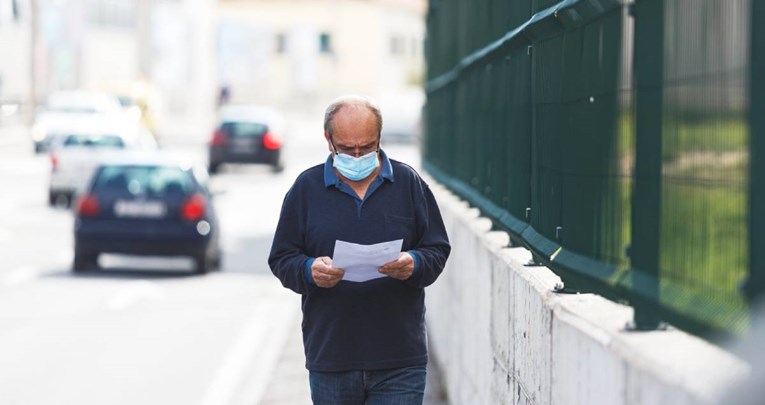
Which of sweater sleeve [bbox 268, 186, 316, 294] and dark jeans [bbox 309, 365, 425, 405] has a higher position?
sweater sleeve [bbox 268, 186, 316, 294]

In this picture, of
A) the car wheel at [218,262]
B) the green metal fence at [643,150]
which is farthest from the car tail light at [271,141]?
the green metal fence at [643,150]

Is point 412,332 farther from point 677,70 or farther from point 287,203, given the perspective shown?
point 677,70

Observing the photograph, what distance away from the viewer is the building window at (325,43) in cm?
11800

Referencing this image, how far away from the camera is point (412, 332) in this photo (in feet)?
18.1

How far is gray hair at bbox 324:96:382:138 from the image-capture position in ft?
17.5

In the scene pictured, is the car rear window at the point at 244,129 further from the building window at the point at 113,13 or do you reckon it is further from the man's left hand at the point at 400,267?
the building window at the point at 113,13

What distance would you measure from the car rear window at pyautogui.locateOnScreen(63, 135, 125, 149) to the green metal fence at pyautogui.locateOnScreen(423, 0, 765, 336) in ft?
83.5

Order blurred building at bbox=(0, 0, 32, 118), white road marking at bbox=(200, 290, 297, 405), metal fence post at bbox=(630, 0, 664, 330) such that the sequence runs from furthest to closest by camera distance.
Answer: blurred building at bbox=(0, 0, 32, 118) → white road marking at bbox=(200, 290, 297, 405) → metal fence post at bbox=(630, 0, 664, 330)

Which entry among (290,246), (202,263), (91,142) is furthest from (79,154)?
(290,246)

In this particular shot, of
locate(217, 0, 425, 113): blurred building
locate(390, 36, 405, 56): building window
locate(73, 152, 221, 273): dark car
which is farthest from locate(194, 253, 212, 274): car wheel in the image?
locate(390, 36, 405, 56): building window

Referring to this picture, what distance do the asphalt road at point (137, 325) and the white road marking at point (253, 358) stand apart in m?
0.01

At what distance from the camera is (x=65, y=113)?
5125cm

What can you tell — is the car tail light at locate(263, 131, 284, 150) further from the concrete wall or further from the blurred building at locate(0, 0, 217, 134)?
the concrete wall

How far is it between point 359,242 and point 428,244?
0.85 ft
